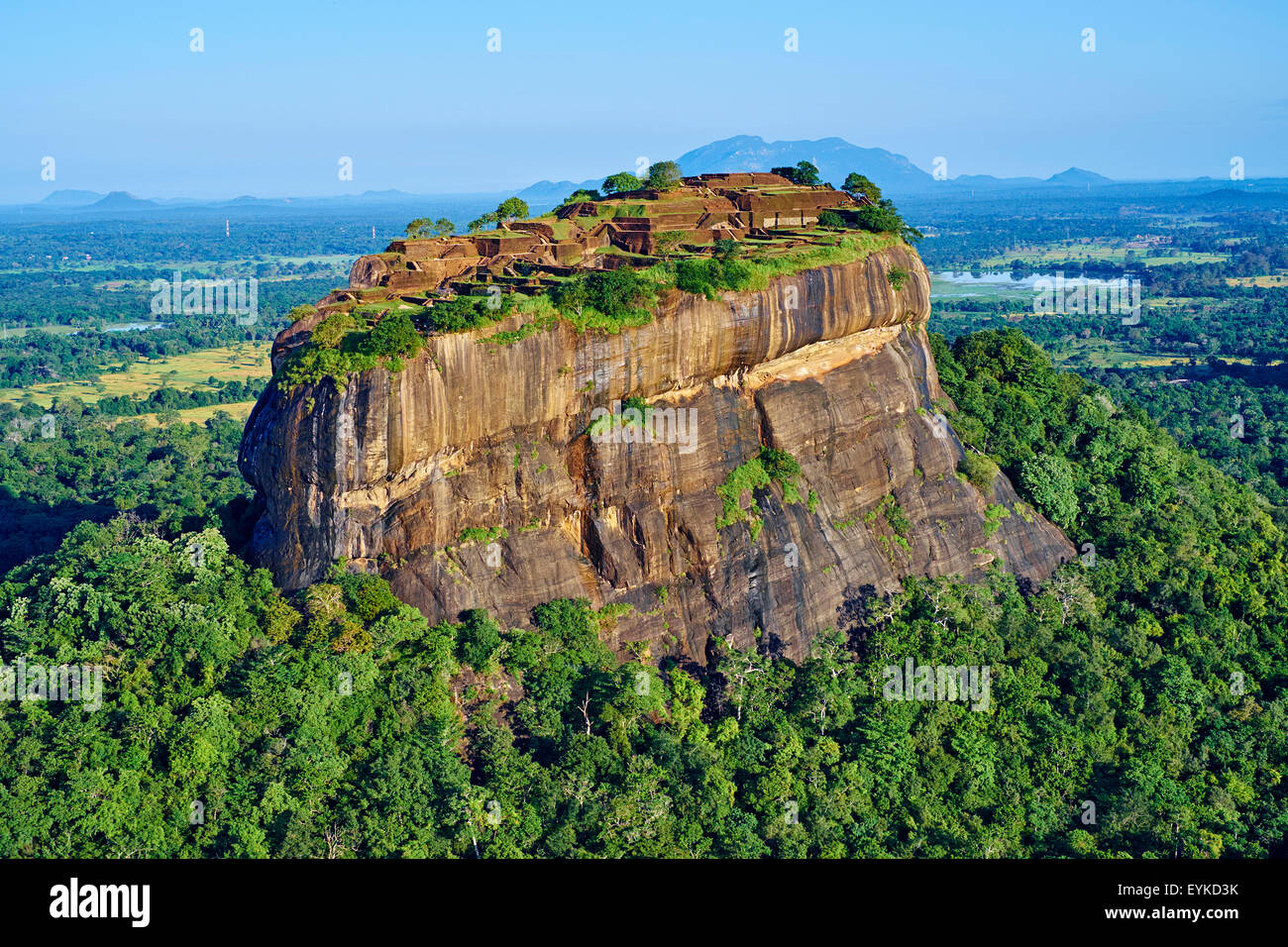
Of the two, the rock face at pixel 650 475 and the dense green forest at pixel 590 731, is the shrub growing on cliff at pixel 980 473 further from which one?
the dense green forest at pixel 590 731

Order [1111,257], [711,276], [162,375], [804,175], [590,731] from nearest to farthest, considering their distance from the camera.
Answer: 1. [590,731]
2. [711,276]
3. [804,175]
4. [162,375]
5. [1111,257]

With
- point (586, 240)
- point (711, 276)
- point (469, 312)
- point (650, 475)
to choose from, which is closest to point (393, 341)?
point (469, 312)

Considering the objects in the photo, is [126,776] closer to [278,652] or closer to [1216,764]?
[278,652]

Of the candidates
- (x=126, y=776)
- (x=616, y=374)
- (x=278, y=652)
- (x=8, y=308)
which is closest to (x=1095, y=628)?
(x=616, y=374)

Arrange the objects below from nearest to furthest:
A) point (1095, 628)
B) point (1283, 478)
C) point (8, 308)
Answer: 1. point (1095, 628)
2. point (1283, 478)
3. point (8, 308)

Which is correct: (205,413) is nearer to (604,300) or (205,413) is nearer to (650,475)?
(604,300)
